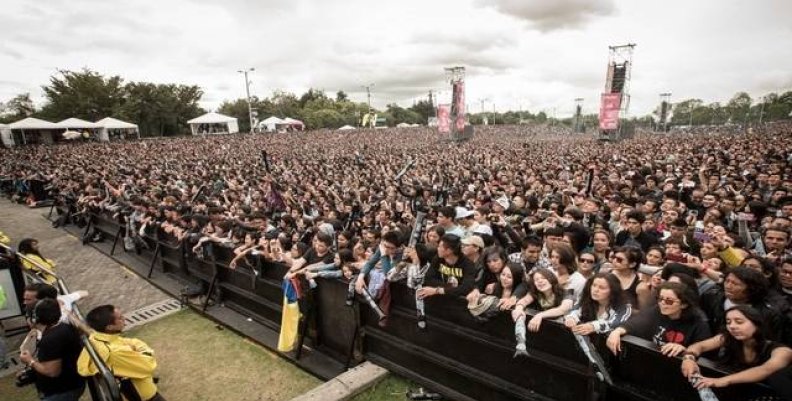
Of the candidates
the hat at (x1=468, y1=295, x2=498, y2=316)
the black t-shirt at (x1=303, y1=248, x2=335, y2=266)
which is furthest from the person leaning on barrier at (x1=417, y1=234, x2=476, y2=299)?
the black t-shirt at (x1=303, y1=248, x2=335, y2=266)

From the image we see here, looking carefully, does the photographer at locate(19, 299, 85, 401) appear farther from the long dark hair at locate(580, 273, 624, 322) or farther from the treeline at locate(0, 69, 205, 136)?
the treeline at locate(0, 69, 205, 136)

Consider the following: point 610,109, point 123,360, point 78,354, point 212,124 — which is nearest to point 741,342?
point 123,360

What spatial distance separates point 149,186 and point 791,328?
17618 millimetres

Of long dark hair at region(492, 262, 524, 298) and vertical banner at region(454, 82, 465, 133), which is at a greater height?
vertical banner at region(454, 82, 465, 133)

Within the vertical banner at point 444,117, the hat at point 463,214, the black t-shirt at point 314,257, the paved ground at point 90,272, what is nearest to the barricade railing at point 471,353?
the black t-shirt at point 314,257

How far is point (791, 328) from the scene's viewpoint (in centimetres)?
307

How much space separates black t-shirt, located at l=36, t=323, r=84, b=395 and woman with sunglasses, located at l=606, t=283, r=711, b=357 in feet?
15.0

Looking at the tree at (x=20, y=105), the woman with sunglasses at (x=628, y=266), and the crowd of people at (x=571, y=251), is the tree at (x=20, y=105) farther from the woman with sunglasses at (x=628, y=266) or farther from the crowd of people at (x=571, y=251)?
the woman with sunglasses at (x=628, y=266)

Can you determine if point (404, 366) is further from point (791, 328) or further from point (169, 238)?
point (169, 238)

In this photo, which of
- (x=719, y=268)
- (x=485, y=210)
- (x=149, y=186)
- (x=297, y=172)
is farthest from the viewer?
(x=297, y=172)

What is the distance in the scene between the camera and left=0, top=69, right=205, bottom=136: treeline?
48656mm

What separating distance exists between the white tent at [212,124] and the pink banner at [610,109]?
3943 cm

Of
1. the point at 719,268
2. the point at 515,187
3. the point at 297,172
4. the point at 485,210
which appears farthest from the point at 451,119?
the point at 719,268

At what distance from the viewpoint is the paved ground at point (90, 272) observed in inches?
Result: 303
